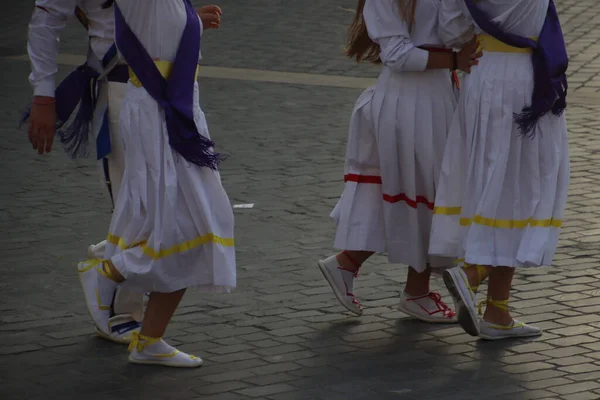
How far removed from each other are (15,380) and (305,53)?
8517 mm

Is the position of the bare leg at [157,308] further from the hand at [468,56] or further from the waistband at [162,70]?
the hand at [468,56]

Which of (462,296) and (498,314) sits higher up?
(462,296)

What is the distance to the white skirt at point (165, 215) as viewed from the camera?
17.4ft

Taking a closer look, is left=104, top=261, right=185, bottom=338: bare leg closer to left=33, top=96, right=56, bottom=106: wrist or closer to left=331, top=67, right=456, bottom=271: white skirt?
left=33, top=96, right=56, bottom=106: wrist

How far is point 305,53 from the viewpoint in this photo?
1348 cm

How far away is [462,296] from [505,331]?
0.39 m

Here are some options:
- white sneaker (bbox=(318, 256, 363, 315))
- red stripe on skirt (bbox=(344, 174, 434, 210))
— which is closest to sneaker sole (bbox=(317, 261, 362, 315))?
white sneaker (bbox=(318, 256, 363, 315))

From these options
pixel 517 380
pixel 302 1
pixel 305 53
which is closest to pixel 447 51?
pixel 517 380

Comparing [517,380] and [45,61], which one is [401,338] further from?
[45,61]

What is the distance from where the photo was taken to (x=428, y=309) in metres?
6.07

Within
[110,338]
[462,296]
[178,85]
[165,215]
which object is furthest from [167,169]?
[462,296]

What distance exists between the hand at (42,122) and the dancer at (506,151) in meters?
1.70

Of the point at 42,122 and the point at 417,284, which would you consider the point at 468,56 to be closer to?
the point at 417,284

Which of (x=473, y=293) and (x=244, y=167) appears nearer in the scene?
(x=473, y=293)
